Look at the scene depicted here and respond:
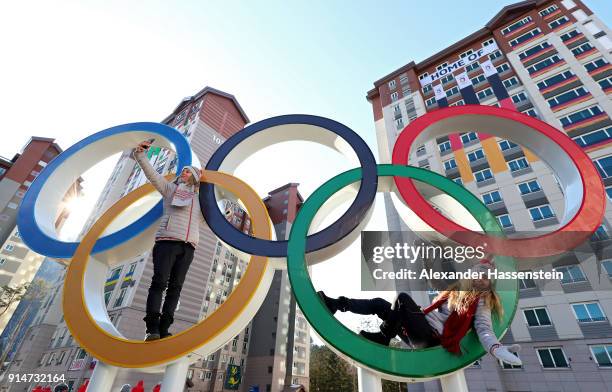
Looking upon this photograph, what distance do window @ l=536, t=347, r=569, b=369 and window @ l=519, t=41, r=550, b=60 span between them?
74.5 feet

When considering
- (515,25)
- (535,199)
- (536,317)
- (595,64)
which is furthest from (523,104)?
(536,317)

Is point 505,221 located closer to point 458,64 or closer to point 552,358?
point 552,358

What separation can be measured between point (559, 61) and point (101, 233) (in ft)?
104

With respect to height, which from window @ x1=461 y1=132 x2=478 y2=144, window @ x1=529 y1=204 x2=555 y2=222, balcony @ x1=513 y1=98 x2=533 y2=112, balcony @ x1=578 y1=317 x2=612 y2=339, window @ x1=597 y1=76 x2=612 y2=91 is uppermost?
balcony @ x1=513 y1=98 x2=533 y2=112

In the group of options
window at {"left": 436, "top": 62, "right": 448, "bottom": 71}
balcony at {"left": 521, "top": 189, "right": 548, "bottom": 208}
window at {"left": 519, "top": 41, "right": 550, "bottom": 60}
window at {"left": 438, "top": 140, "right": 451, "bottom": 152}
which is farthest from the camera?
window at {"left": 436, "top": 62, "right": 448, "bottom": 71}

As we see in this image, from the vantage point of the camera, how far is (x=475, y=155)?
77.7 feet

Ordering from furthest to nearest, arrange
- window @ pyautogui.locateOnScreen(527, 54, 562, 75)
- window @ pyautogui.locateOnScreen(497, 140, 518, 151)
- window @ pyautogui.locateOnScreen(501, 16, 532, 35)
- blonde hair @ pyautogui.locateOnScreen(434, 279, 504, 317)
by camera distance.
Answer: window @ pyautogui.locateOnScreen(501, 16, 532, 35) → window @ pyautogui.locateOnScreen(527, 54, 562, 75) → window @ pyautogui.locateOnScreen(497, 140, 518, 151) → blonde hair @ pyautogui.locateOnScreen(434, 279, 504, 317)

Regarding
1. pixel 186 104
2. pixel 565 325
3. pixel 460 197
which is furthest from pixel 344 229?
pixel 186 104

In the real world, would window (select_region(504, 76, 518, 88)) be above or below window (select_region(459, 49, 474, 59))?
below

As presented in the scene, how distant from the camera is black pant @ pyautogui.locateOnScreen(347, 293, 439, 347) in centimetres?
339

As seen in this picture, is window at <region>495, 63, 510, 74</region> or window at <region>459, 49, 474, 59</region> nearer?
window at <region>495, 63, 510, 74</region>

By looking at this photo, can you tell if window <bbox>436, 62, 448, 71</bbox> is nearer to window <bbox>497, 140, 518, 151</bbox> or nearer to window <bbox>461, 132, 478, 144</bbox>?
window <bbox>461, 132, 478, 144</bbox>

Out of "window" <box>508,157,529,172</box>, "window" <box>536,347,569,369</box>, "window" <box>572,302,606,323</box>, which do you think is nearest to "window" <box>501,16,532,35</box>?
"window" <box>508,157,529,172</box>

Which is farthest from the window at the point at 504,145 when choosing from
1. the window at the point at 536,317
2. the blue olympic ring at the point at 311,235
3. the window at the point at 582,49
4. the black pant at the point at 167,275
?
the black pant at the point at 167,275
